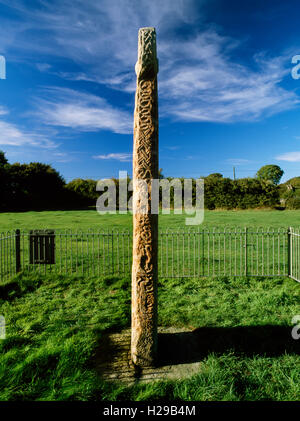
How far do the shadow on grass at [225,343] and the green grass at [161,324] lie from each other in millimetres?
15

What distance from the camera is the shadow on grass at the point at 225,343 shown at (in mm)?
3451

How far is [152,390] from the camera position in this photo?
2.74 m

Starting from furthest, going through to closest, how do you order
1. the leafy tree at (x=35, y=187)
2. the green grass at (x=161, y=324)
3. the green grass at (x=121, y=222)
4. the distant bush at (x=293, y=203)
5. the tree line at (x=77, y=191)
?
the leafy tree at (x=35, y=187)
the distant bush at (x=293, y=203)
the tree line at (x=77, y=191)
the green grass at (x=121, y=222)
the green grass at (x=161, y=324)

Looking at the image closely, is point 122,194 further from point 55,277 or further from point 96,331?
point 96,331

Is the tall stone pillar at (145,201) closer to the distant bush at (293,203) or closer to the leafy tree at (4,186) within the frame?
the distant bush at (293,203)

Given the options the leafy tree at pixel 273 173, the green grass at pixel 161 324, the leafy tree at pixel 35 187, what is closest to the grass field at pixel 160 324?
the green grass at pixel 161 324

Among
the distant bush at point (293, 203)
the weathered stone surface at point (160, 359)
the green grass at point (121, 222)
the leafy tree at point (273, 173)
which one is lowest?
the weathered stone surface at point (160, 359)

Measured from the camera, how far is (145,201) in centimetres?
319

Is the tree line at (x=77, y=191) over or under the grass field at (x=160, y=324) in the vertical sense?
over

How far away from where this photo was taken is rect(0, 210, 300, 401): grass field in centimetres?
278

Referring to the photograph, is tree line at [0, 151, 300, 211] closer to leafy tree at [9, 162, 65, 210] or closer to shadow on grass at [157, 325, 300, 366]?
leafy tree at [9, 162, 65, 210]

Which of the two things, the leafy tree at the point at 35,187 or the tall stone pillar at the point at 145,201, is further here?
the leafy tree at the point at 35,187

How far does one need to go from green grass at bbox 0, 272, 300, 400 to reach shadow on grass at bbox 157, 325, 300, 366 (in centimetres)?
2

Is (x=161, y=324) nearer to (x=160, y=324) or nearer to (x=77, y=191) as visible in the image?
Answer: (x=160, y=324)
